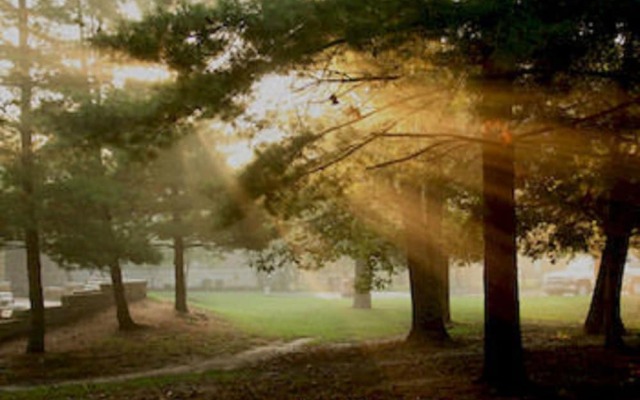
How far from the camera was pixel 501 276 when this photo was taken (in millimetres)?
9539

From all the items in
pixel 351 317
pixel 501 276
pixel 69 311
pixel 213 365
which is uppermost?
pixel 501 276

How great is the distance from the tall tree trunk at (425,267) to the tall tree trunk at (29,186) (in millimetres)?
9373

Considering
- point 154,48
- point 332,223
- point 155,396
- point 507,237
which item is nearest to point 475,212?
point 332,223

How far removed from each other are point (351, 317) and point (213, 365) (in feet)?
43.9

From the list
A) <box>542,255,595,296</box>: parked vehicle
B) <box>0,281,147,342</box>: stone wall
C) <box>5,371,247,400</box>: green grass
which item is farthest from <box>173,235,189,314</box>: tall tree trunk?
<box>542,255,595,296</box>: parked vehicle

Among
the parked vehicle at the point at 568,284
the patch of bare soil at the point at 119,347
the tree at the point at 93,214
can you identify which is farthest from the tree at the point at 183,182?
the parked vehicle at the point at 568,284

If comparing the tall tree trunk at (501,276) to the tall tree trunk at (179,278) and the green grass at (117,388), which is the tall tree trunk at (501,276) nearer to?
the green grass at (117,388)

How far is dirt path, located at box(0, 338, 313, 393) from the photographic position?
45.4 feet

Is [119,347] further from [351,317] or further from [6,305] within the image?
[351,317]

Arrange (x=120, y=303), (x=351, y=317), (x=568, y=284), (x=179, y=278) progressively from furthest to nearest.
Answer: (x=568, y=284) → (x=351, y=317) → (x=179, y=278) → (x=120, y=303)

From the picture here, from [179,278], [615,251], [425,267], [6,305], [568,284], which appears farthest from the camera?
[568,284]

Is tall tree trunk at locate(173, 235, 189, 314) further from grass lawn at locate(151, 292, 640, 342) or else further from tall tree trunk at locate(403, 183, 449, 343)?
tall tree trunk at locate(403, 183, 449, 343)

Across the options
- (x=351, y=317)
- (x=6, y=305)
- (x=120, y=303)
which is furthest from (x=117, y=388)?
(x=351, y=317)

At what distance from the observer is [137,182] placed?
882 inches
